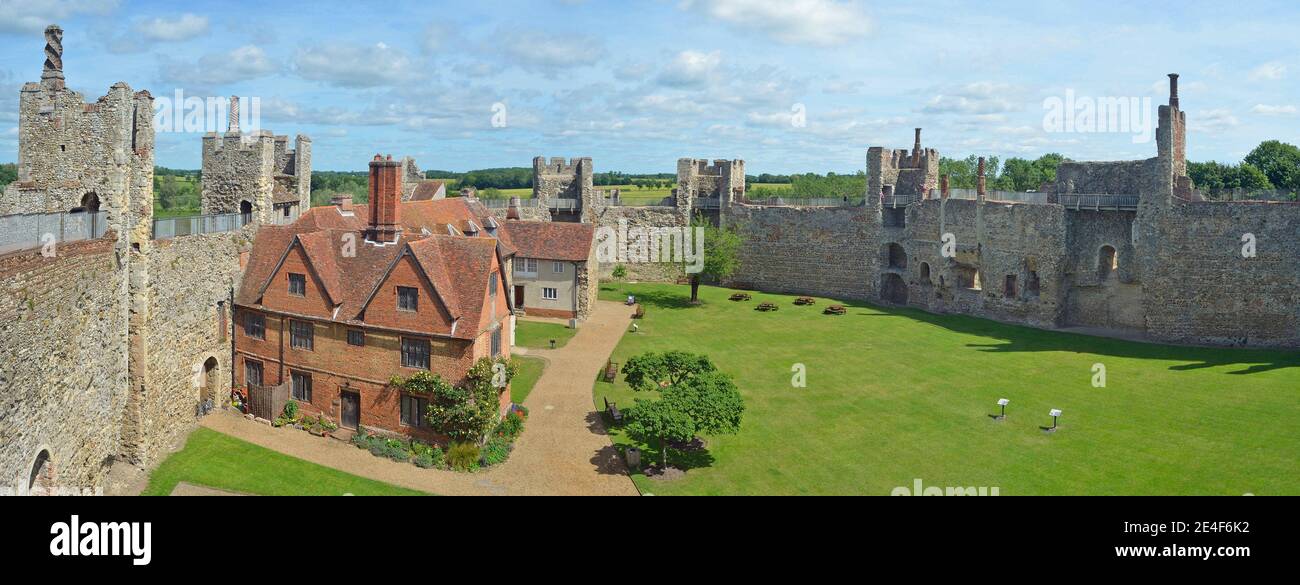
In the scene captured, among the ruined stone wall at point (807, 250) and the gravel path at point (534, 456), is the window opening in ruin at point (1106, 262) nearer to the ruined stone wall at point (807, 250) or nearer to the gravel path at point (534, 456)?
the ruined stone wall at point (807, 250)

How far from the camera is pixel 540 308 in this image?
165ft

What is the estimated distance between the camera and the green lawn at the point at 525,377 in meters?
34.2

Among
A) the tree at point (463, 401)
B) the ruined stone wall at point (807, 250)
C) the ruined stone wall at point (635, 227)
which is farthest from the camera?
the ruined stone wall at point (635, 227)

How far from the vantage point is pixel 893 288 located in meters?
59.7

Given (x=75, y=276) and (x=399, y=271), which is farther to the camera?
(x=399, y=271)

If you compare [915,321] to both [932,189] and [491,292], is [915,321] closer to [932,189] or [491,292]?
[932,189]

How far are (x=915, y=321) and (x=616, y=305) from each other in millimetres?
18802

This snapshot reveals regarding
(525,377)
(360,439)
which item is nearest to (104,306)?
(360,439)

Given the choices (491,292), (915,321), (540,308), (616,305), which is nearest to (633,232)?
(616,305)

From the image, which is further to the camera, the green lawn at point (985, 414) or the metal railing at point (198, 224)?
the metal railing at point (198, 224)

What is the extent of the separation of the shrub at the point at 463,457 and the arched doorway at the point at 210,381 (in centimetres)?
1079

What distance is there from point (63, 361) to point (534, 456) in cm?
1339

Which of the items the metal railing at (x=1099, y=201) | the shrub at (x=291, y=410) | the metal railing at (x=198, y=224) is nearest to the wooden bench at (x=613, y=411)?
the shrub at (x=291, y=410)

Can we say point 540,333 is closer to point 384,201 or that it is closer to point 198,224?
point 384,201
